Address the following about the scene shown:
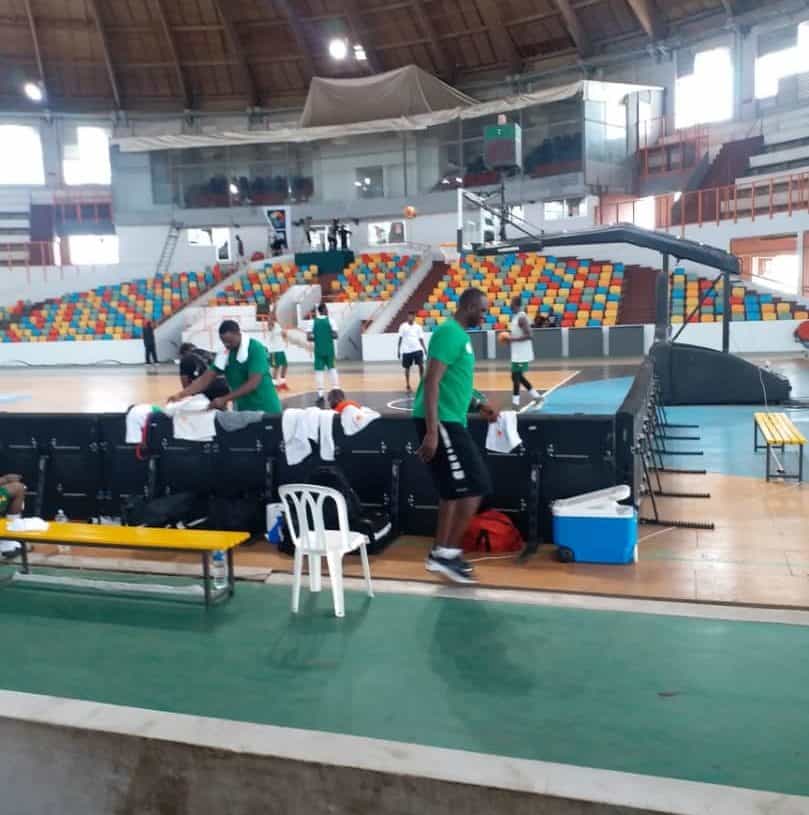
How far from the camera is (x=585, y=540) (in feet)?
17.3

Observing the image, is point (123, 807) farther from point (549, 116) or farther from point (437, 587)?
point (549, 116)

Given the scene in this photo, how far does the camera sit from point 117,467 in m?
6.82

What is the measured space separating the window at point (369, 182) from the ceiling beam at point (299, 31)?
180 inches

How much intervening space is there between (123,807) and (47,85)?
35872 mm

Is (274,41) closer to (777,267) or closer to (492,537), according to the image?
(777,267)

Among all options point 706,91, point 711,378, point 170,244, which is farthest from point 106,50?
point 711,378

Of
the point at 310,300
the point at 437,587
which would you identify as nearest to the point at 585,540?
the point at 437,587

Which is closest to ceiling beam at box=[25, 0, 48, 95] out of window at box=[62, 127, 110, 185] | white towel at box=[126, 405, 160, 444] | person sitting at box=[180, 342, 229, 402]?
window at box=[62, 127, 110, 185]

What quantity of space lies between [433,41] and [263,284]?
11625 mm

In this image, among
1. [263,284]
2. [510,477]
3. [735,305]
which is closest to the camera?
[510,477]

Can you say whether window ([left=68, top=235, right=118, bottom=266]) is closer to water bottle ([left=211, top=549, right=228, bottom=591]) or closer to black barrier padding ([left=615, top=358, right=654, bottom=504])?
water bottle ([left=211, top=549, right=228, bottom=591])

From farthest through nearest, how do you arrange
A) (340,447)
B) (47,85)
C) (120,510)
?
(47,85) → (120,510) → (340,447)

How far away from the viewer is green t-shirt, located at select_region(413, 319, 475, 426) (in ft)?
15.6

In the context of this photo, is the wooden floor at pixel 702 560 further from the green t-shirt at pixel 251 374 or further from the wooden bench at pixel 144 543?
the green t-shirt at pixel 251 374
